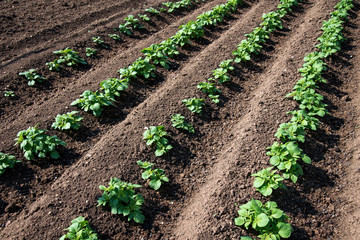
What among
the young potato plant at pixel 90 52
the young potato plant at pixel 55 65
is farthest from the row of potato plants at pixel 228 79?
the young potato plant at pixel 55 65

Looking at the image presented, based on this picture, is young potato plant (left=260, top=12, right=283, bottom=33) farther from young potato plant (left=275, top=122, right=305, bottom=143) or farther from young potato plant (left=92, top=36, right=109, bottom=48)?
young potato plant (left=92, top=36, right=109, bottom=48)

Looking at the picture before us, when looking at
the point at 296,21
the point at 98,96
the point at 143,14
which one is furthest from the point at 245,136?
the point at 143,14

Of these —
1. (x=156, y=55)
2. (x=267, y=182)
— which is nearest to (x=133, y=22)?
(x=156, y=55)

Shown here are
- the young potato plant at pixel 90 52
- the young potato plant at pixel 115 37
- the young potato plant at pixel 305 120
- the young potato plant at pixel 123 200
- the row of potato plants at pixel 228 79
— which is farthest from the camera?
the young potato plant at pixel 115 37

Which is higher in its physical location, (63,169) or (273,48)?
(273,48)

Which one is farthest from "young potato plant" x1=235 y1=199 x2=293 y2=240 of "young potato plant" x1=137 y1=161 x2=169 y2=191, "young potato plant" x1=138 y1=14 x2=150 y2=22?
"young potato plant" x1=138 y1=14 x2=150 y2=22

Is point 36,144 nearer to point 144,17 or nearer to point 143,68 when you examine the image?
point 143,68

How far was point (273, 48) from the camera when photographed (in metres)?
6.99

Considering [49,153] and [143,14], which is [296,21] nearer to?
[143,14]

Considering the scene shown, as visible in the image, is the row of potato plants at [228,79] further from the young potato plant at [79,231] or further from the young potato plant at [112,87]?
the young potato plant at [79,231]

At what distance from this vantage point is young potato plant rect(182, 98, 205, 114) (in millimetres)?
4957

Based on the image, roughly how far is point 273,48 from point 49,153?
219 inches

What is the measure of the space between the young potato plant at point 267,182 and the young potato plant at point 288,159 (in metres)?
0.22

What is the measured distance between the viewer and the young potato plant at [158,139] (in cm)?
422
